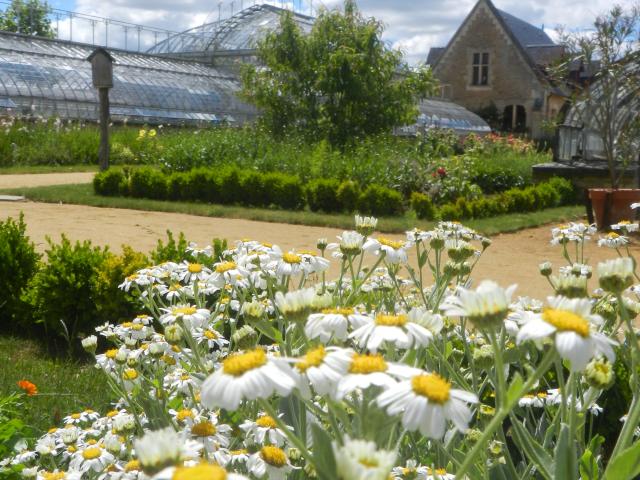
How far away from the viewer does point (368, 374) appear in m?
0.97

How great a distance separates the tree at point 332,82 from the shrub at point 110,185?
494 centimetres

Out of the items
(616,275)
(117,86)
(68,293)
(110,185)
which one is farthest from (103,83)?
(616,275)

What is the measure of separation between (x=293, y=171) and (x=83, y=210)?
381 cm

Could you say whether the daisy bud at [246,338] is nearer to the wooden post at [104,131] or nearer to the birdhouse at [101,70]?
the wooden post at [104,131]

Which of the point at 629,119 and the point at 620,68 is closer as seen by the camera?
the point at 620,68

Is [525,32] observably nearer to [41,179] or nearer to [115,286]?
[41,179]

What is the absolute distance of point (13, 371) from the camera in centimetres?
398

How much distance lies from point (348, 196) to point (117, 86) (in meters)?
15.0

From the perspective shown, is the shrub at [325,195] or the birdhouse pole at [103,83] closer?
the shrub at [325,195]

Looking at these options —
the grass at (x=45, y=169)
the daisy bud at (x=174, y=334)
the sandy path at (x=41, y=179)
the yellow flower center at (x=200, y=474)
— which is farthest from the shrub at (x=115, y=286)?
the grass at (x=45, y=169)

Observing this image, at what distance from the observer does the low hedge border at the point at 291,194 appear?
36.8 feet

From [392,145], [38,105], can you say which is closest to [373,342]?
[392,145]

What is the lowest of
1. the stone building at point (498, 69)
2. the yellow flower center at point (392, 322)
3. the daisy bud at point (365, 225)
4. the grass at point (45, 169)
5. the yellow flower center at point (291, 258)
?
the grass at point (45, 169)

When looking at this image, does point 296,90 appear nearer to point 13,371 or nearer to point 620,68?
point 620,68
